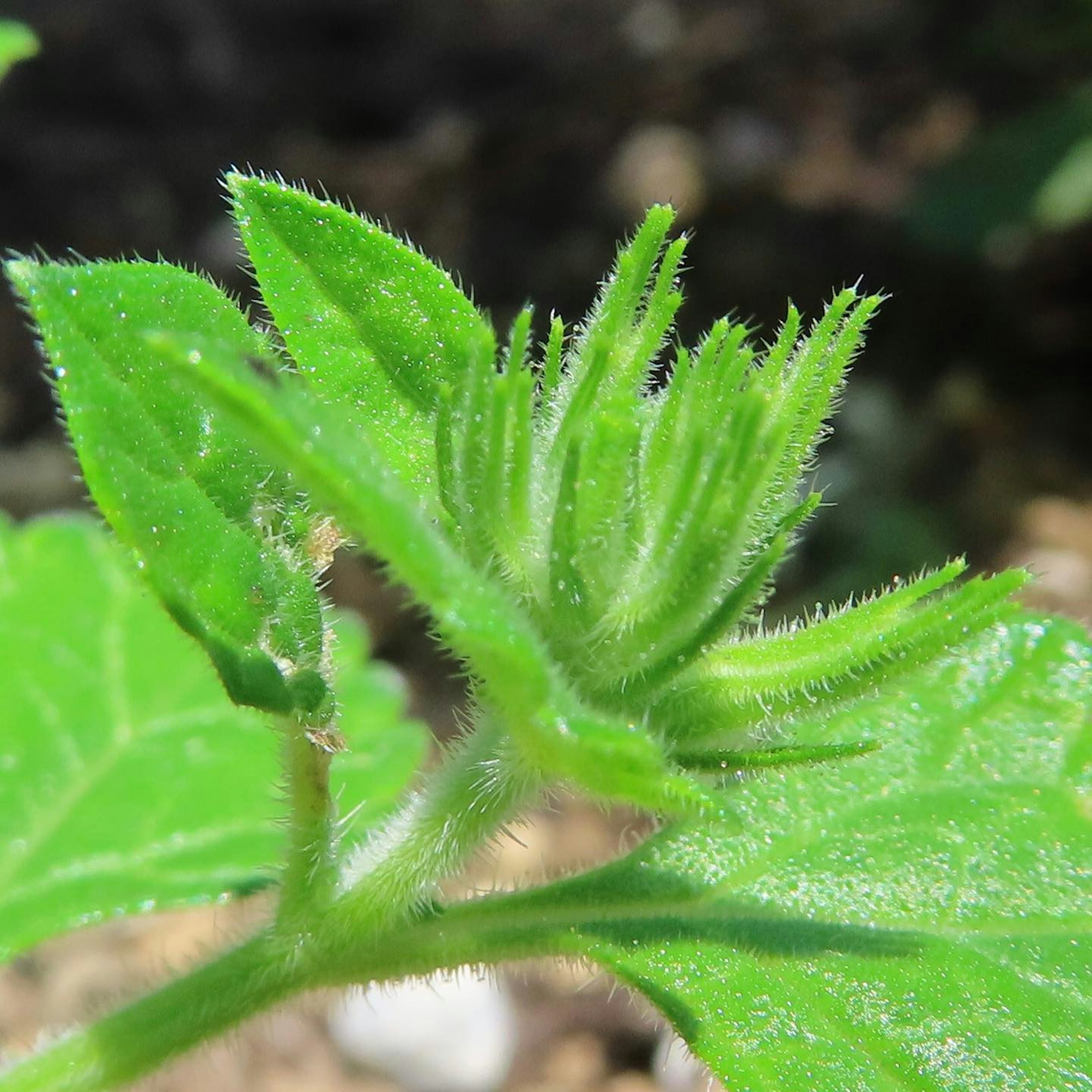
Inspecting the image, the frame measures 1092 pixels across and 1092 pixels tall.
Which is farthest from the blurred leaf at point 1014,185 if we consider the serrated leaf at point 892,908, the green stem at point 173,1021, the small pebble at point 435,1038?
the green stem at point 173,1021

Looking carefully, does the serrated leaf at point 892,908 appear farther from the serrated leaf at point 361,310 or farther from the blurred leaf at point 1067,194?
the blurred leaf at point 1067,194

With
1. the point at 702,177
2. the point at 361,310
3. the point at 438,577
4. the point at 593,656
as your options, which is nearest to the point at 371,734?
the point at 361,310

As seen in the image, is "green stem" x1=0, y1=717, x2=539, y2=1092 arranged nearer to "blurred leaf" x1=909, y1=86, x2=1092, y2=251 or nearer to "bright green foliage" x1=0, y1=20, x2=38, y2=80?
"bright green foliage" x1=0, y1=20, x2=38, y2=80

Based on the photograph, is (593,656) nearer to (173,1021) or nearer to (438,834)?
(438,834)

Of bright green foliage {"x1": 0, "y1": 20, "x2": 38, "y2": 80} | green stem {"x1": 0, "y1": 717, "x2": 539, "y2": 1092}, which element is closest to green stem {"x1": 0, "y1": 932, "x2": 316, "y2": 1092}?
green stem {"x1": 0, "y1": 717, "x2": 539, "y2": 1092}

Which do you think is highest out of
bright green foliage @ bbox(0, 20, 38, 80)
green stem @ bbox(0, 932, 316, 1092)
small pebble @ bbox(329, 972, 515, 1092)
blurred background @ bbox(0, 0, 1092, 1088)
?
blurred background @ bbox(0, 0, 1092, 1088)
